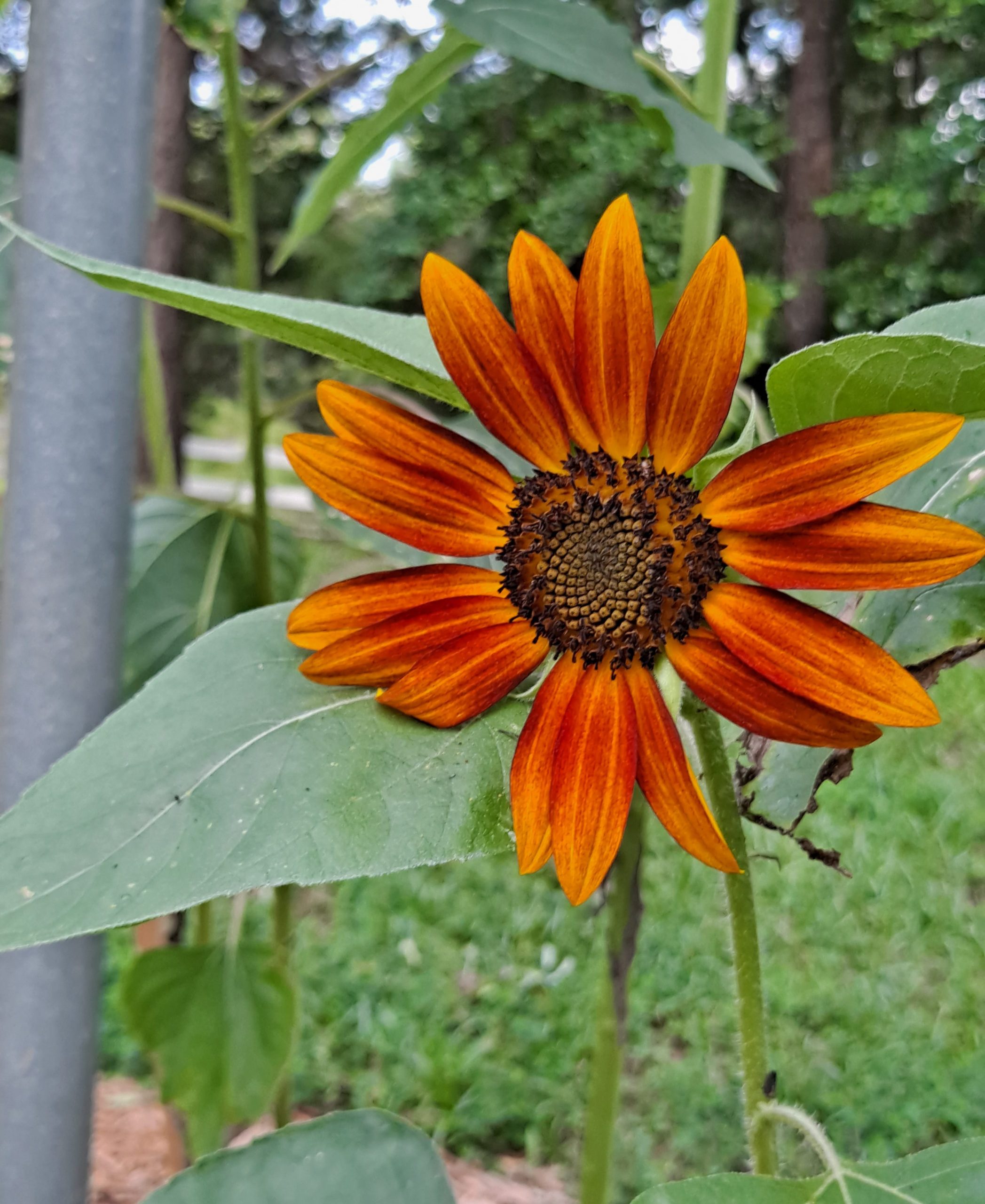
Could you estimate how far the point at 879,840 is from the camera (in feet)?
6.12

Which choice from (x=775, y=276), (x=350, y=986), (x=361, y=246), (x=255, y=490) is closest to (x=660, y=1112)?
(x=350, y=986)

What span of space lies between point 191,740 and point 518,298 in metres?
0.18

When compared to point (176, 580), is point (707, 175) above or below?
above

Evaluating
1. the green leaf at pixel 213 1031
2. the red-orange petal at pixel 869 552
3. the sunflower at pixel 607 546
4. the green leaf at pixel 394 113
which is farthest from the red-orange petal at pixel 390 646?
the green leaf at pixel 213 1031

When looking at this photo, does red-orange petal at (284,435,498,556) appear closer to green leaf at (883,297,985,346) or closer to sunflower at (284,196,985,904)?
sunflower at (284,196,985,904)

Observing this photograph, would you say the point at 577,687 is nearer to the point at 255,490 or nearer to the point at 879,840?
the point at 255,490

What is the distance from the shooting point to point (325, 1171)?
0.35 metres

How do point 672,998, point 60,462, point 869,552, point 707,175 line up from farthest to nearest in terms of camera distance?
point 672,998, point 707,175, point 60,462, point 869,552

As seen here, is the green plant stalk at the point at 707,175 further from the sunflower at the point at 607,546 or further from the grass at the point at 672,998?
the grass at the point at 672,998

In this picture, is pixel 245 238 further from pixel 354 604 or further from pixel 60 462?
pixel 354 604

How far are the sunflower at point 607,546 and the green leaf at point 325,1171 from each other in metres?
0.14

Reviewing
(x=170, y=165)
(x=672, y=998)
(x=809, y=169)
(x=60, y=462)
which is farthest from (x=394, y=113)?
(x=809, y=169)

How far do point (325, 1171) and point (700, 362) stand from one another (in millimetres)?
302

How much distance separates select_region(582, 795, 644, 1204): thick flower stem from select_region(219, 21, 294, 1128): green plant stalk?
202 millimetres
